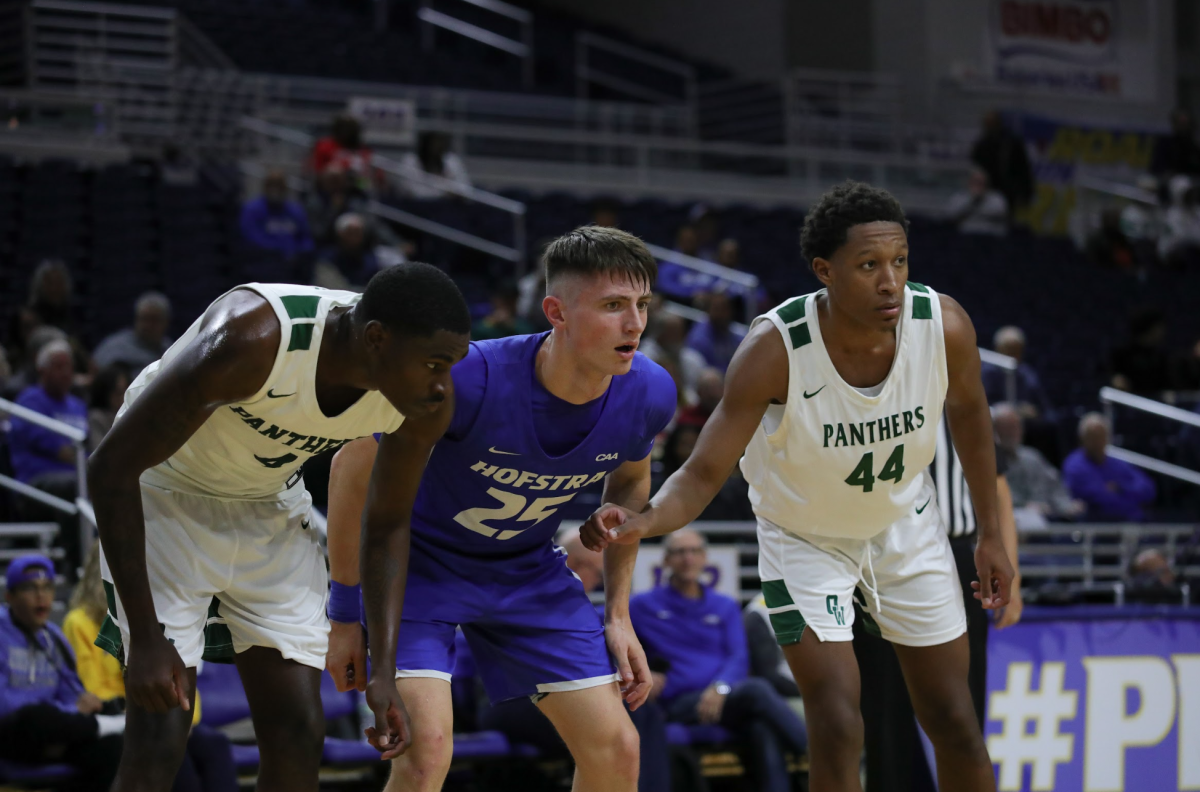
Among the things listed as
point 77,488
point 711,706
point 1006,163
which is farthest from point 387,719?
point 1006,163

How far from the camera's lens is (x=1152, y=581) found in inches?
338

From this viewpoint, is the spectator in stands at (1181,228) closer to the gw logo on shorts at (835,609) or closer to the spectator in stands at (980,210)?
the spectator in stands at (980,210)

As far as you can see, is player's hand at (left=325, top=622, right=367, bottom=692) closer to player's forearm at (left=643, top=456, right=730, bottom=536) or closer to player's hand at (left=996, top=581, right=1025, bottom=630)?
player's forearm at (left=643, top=456, right=730, bottom=536)

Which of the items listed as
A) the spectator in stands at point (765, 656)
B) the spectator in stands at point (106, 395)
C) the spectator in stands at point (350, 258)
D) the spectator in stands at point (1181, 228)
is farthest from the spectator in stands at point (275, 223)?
the spectator in stands at point (1181, 228)

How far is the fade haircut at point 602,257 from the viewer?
390cm

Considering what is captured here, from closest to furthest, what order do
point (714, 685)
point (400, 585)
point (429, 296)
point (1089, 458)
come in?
point (429, 296) < point (400, 585) < point (714, 685) < point (1089, 458)

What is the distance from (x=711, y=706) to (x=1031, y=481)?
4.34 m

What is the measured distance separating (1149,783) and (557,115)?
42.4 feet

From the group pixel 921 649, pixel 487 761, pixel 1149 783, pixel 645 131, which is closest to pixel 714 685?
pixel 487 761

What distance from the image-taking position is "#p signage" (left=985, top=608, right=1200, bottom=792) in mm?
6500

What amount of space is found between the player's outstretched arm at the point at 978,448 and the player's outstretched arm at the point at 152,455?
2159 millimetres

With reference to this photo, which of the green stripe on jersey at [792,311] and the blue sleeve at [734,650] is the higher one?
the green stripe on jersey at [792,311]

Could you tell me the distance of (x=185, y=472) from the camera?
3816mm

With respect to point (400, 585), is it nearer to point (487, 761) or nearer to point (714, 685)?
point (487, 761)
